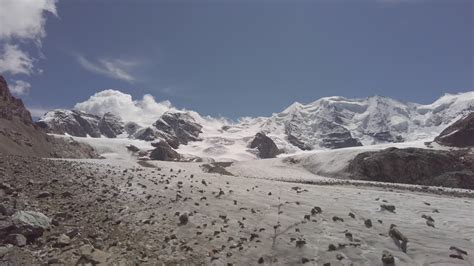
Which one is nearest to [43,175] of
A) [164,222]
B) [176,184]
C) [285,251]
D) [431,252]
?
[176,184]

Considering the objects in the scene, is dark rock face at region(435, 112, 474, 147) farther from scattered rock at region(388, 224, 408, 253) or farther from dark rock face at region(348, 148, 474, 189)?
scattered rock at region(388, 224, 408, 253)

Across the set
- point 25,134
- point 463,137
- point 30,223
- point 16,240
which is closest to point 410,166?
point 30,223

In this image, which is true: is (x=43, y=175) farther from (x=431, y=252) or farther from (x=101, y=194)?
(x=431, y=252)

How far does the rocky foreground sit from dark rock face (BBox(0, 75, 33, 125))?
127812 mm

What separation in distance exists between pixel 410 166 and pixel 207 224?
45.6 meters

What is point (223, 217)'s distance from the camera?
1864 centimetres

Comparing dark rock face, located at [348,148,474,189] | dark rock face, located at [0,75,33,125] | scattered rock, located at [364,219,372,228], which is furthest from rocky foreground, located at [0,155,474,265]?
dark rock face, located at [0,75,33,125]

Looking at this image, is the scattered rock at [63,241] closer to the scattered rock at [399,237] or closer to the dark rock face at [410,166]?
the scattered rock at [399,237]

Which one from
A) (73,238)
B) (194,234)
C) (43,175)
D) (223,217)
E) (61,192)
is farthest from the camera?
Answer: (43,175)

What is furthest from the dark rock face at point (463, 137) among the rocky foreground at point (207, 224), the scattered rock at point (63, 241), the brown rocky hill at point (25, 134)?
the scattered rock at point (63, 241)

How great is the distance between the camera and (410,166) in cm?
5691

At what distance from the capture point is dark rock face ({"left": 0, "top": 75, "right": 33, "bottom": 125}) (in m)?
137

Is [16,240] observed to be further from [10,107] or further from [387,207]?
[10,107]

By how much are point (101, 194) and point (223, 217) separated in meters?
6.02
